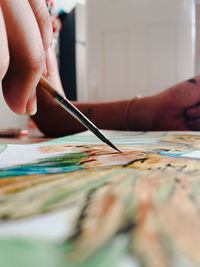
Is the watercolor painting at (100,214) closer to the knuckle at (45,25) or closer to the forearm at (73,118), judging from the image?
the knuckle at (45,25)

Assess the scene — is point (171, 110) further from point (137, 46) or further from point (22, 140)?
point (137, 46)

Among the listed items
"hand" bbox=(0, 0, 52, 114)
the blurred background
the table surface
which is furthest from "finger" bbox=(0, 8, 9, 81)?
the blurred background

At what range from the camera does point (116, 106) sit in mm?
668

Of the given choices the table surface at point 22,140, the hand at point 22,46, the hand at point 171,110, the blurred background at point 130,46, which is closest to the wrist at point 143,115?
the hand at point 171,110

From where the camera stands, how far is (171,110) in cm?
62

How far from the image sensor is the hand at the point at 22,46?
0.80 ft

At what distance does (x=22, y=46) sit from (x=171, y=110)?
16.0 inches

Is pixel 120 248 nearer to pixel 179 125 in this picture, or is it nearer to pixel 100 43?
pixel 179 125

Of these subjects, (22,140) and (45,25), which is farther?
(22,140)

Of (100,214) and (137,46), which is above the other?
(137,46)

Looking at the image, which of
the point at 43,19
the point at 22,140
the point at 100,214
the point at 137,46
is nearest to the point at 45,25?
the point at 43,19

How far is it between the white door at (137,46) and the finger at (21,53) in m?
1.86

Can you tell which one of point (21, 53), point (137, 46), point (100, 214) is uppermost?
point (137, 46)

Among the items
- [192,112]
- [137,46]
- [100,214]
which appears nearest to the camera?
[100,214]
